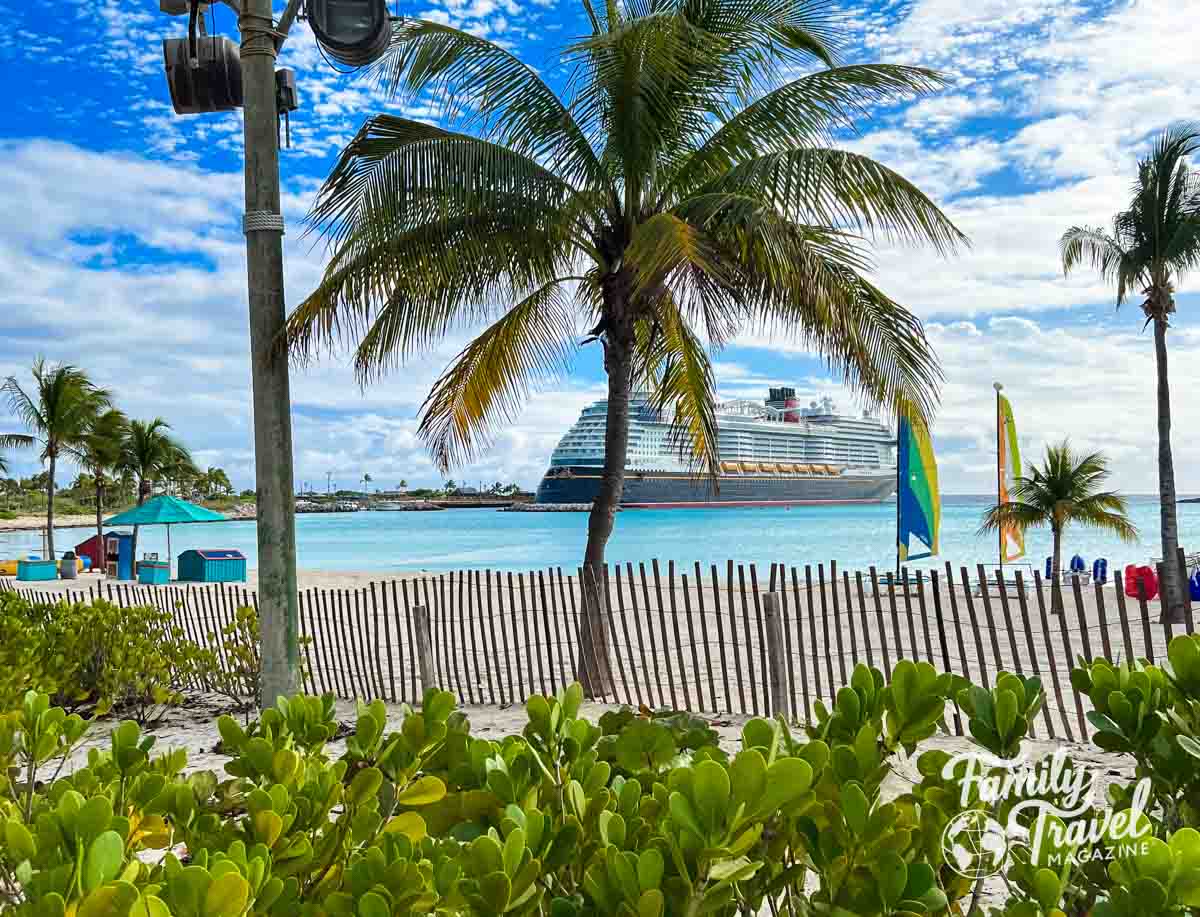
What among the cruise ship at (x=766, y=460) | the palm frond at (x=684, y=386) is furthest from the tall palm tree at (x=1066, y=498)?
the cruise ship at (x=766, y=460)

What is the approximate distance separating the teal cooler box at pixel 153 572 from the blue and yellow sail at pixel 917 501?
1725 centimetres

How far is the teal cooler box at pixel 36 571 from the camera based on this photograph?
22.5 metres

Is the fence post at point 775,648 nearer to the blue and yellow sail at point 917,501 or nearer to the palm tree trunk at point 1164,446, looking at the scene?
the palm tree trunk at point 1164,446

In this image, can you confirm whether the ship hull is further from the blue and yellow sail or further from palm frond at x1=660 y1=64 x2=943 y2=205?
palm frond at x1=660 y1=64 x2=943 y2=205

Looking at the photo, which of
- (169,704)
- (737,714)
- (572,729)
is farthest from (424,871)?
(169,704)

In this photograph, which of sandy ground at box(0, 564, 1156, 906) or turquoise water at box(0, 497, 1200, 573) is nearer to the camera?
sandy ground at box(0, 564, 1156, 906)

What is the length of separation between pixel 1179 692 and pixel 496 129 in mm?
7249

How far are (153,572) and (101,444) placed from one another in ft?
28.7

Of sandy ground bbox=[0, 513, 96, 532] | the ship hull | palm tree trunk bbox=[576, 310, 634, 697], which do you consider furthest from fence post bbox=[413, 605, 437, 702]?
sandy ground bbox=[0, 513, 96, 532]

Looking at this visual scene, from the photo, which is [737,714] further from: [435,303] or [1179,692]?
[1179,692]

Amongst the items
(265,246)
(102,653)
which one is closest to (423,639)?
(102,653)

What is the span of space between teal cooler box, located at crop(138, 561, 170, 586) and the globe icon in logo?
24065 millimetres

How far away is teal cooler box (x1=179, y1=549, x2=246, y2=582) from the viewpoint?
77.2 ft

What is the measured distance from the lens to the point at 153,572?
22.6m
